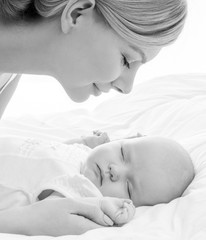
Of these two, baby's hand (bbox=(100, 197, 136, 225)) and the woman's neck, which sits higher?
the woman's neck

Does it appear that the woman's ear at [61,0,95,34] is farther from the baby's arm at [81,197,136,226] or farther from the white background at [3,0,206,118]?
the white background at [3,0,206,118]

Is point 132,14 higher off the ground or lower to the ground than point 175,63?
higher

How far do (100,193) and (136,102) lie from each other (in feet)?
3.18

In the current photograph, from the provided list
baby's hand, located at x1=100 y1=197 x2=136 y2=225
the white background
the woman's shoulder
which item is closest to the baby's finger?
baby's hand, located at x1=100 y1=197 x2=136 y2=225

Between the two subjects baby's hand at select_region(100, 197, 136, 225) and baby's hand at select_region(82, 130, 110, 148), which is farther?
baby's hand at select_region(82, 130, 110, 148)

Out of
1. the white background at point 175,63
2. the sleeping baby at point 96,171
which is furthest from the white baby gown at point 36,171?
the white background at point 175,63

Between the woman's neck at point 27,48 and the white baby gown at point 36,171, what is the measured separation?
0.69ft

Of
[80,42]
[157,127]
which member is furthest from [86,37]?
[157,127]

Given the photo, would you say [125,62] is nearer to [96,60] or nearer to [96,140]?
[96,60]

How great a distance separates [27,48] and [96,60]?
0.19 meters

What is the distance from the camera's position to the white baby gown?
1.51 m

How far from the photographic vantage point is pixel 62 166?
1.61m

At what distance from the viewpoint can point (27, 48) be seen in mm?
1581

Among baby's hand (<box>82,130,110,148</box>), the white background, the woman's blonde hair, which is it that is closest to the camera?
the woman's blonde hair
